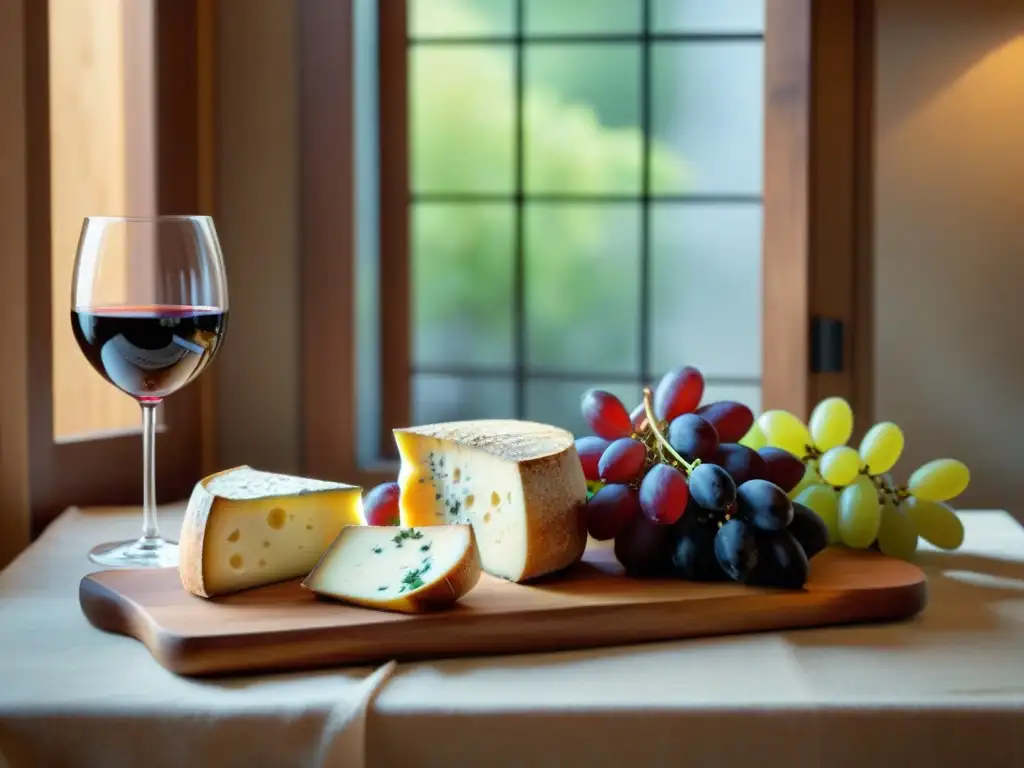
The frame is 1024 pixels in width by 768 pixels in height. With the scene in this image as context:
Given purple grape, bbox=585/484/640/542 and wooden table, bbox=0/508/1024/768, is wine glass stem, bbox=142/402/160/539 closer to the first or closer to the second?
wooden table, bbox=0/508/1024/768

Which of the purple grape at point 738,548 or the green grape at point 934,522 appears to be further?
the green grape at point 934,522

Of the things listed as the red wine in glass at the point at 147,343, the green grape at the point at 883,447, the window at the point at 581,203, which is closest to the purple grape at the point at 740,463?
the green grape at the point at 883,447

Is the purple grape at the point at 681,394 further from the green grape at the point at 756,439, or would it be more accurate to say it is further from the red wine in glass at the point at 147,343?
the red wine in glass at the point at 147,343

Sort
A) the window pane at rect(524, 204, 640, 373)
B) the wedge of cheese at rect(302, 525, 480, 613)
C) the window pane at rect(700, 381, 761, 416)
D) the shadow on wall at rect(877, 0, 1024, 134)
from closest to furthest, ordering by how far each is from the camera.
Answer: the wedge of cheese at rect(302, 525, 480, 613) → the shadow on wall at rect(877, 0, 1024, 134) → the window pane at rect(700, 381, 761, 416) → the window pane at rect(524, 204, 640, 373)

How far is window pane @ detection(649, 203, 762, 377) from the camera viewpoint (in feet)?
7.06

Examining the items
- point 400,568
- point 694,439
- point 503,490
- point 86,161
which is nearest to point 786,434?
point 694,439

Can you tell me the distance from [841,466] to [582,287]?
108 cm

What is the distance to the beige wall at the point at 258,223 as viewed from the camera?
1757mm

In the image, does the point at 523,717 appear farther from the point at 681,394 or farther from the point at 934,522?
the point at 934,522

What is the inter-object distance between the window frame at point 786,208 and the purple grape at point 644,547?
806 millimetres

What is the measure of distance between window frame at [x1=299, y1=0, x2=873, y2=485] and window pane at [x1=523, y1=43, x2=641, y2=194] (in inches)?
18.3

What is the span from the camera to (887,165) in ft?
5.78

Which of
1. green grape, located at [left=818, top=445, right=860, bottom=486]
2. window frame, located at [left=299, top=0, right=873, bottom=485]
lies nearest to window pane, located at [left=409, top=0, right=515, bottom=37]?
window frame, located at [left=299, top=0, right=873, bottom=485]

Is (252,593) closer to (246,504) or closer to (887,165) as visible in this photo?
(246,504)
